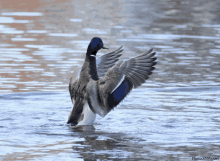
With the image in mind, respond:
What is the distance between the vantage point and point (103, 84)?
8.81 m

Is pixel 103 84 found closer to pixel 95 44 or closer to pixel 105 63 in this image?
pixel 95 44

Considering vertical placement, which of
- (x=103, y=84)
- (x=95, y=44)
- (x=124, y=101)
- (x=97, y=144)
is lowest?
(x=124, y=101)

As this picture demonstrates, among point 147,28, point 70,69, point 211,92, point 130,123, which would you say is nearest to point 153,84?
point 211,92

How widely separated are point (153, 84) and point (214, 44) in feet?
21.4

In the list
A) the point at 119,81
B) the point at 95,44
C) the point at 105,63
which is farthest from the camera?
the point at 105,63

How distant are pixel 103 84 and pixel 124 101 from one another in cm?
259

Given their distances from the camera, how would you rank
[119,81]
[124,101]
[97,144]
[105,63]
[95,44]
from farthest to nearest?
[124,101] < [105,63] < [95,44] < [119,81] < [97,144]

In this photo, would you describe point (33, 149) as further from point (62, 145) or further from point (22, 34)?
point (22, 34)

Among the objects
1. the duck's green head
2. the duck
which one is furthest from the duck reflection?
the duck's green head

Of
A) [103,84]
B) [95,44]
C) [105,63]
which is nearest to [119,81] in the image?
[103,84]

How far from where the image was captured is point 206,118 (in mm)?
9680

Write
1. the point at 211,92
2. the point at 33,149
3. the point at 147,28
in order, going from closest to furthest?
the point at 33,149 → the point at 211,92 → the point at 147,28

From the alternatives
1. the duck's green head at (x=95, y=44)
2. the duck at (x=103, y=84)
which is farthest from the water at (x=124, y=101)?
the duck's green head at (x=95, y=44)

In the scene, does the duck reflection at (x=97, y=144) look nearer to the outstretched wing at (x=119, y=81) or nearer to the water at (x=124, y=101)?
the water at (x=124, y=101)
